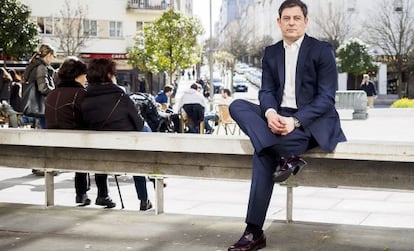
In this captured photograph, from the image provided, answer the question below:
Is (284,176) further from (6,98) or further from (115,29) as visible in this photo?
(115,29)

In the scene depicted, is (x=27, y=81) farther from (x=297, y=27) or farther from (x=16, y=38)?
(x=16, y=38)

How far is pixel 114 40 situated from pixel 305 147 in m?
53.7

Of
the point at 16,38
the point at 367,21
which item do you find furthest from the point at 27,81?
the point at 367,21

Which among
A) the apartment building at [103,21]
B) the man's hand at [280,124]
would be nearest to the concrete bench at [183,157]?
the man's hand at [280,124]

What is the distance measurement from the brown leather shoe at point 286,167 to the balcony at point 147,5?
55540mm

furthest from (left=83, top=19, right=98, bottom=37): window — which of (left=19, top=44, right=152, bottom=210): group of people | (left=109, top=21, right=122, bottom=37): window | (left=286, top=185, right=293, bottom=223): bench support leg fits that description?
(left=286, top=185, right=293, bottom=223): bench support leg

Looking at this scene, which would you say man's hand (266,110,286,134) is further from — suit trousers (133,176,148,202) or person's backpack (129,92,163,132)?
person's backpack (129,92,163,132)

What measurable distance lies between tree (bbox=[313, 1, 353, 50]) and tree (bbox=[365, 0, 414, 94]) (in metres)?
2.18

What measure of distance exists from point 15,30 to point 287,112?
35.3 m

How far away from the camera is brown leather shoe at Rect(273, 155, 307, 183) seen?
205 inches

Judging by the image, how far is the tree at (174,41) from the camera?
4684cm

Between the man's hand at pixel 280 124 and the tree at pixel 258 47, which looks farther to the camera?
the tree at pixel 258 47

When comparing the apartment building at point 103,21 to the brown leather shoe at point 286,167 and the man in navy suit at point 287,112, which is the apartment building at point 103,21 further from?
the brown leather shoe at point 286,167

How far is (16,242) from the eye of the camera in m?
5.99
